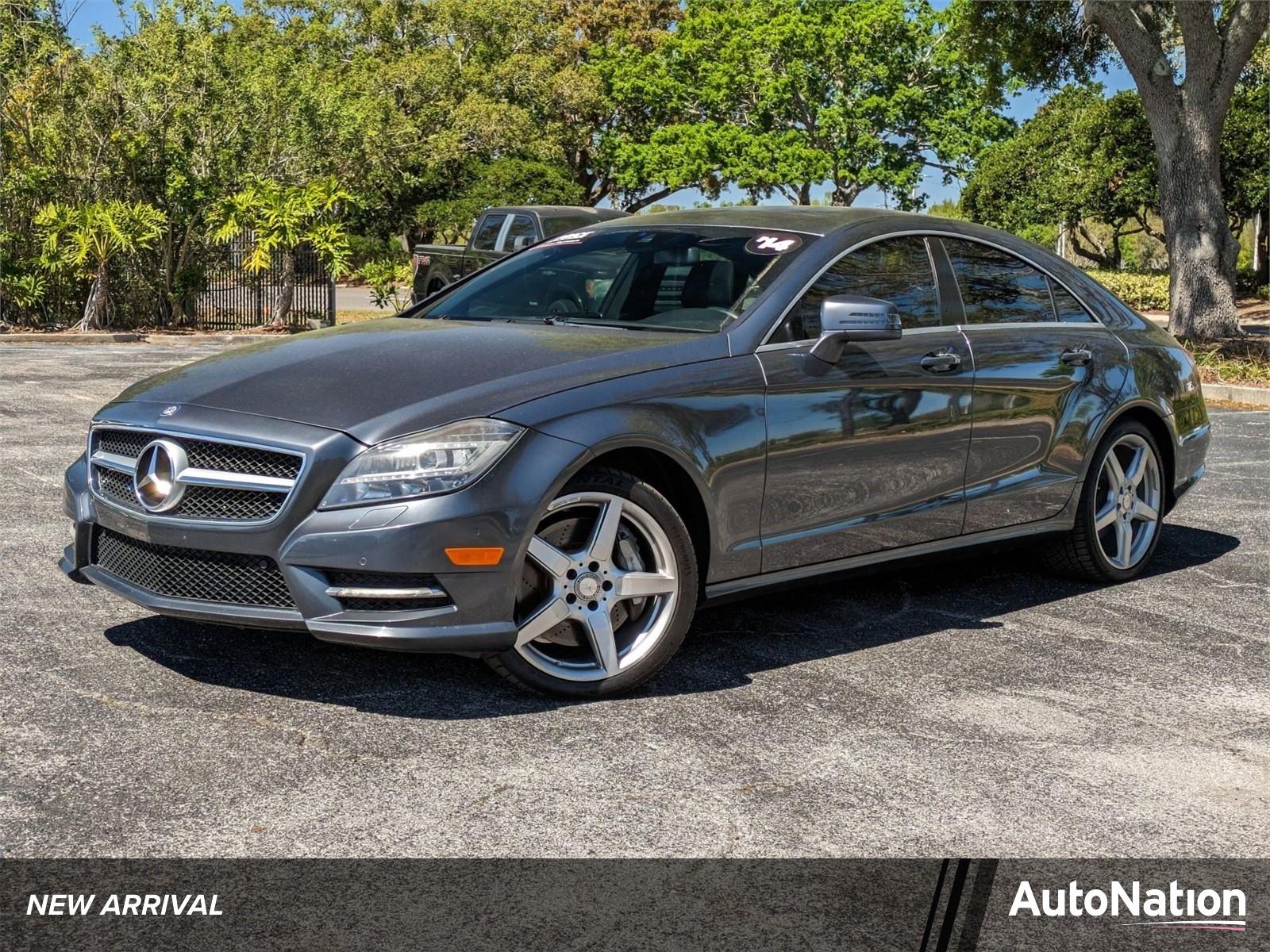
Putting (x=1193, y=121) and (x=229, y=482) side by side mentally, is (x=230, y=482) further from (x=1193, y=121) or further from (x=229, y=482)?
(x=1193, y=121)

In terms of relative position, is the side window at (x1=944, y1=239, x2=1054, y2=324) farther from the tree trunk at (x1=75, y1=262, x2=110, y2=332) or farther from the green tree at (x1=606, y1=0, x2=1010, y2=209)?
the green tree at (x1=606, y1=0, x2=1010, y2=209)

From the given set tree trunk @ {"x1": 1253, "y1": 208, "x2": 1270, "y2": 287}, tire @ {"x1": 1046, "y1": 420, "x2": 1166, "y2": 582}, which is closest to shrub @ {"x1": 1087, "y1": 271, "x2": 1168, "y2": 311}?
tree trunk @ {"x1": 1253, "y1": 208, "x2": 1270, "y2": 287}

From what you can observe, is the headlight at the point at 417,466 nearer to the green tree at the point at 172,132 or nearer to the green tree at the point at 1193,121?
the green tree at the point at 1193,121

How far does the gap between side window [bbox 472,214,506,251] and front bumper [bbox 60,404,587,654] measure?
53.4 ft

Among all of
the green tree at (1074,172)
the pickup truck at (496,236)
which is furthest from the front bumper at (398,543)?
the green tree at (1074,172)

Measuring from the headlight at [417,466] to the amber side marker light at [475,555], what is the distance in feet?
0.60

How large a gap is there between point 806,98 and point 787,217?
1885 inches

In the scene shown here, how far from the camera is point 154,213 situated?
2225 cm

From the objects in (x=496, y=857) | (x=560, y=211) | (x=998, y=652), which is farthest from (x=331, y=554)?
(x=560, y=211)

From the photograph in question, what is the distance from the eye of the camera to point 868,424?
5855mm

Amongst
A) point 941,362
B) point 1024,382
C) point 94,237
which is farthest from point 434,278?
point 941,362

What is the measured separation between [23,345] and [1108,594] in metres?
16.2

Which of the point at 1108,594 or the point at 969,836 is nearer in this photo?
the point at 969,836

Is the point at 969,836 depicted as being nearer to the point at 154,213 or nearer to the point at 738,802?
the point at 738,802
